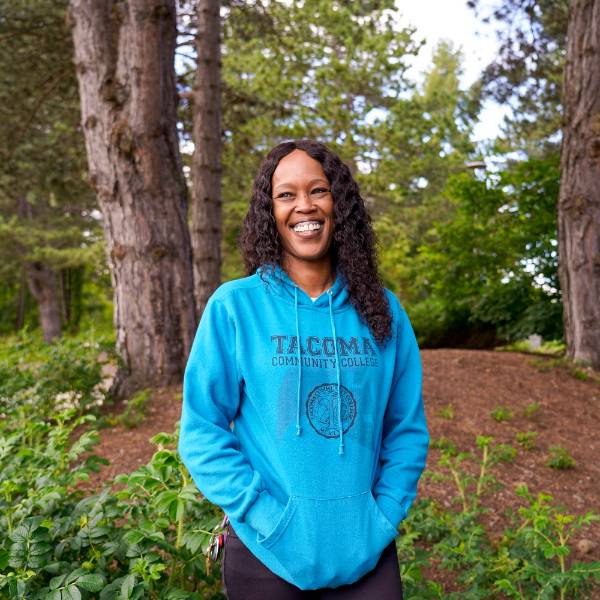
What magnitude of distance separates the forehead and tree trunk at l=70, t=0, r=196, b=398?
444cm

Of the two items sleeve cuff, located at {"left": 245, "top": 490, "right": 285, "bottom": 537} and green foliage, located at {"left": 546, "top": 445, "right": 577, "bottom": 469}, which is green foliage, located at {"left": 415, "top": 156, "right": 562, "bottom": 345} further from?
sleeve cuff, located at {"left": 245, "top": 490, "right": 285, "bottom": 537}

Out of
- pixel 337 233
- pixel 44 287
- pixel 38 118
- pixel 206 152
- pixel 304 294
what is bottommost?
pixel 44 287

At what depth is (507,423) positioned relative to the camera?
5629 millimetres

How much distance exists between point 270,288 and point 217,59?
8.62 meters

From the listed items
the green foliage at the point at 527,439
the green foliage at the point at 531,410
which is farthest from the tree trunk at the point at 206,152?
the green foliage at the point at 527,439

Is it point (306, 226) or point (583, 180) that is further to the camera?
point (583, 180)

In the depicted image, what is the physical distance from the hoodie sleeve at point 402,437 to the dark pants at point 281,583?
6.1 inches

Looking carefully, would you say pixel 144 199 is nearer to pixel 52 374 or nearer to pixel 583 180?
pixel 52 374

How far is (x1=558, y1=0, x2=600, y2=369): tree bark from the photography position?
7.03m

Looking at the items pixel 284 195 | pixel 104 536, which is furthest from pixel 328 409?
pixel 104 536

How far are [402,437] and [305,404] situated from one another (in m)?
0.37

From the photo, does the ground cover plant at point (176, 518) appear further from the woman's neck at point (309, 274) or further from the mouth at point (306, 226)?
the mouth at point (306, 226)

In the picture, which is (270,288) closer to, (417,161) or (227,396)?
(227,396)

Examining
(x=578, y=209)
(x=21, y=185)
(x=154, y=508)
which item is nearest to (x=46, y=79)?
(x=21, y=185)
